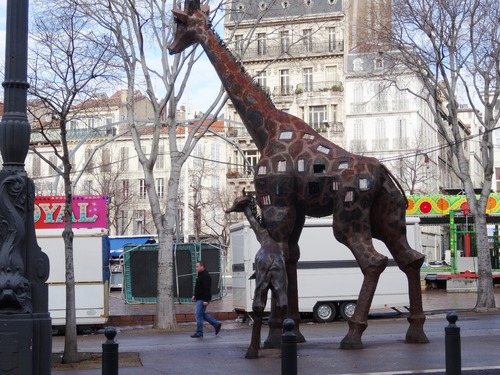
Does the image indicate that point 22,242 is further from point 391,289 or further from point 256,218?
point 391,289

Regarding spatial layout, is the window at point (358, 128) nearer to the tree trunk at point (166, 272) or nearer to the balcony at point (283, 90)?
the balcony at point (283, 90)

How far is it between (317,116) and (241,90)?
49.5 m

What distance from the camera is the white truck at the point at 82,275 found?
22531mm

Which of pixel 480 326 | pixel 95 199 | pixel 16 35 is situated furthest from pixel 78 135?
pixel 16 35

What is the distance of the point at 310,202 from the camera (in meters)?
13.8

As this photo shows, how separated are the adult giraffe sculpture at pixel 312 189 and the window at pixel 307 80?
4974 cm

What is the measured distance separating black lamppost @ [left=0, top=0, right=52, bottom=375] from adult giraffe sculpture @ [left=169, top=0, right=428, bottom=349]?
18.4ft

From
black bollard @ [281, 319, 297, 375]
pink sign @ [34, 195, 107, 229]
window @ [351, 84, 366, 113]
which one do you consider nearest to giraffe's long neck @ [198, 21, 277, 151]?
black bollard @ [281, 319, 297, 375]

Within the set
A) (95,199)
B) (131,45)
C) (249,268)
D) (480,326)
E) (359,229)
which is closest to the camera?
(359,229)

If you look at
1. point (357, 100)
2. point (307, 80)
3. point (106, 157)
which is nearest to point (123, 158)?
point (106, 157)

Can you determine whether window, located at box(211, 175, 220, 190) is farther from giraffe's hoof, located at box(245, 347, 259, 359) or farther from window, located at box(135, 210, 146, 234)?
giraffe's hoof, located at box(245, 347, 259, 359)

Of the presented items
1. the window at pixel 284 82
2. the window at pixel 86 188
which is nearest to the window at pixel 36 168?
the window at pixel 86 188

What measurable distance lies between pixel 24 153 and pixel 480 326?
1337 centimetres

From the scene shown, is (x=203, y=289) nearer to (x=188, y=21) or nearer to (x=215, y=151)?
(x=188, y=21)
